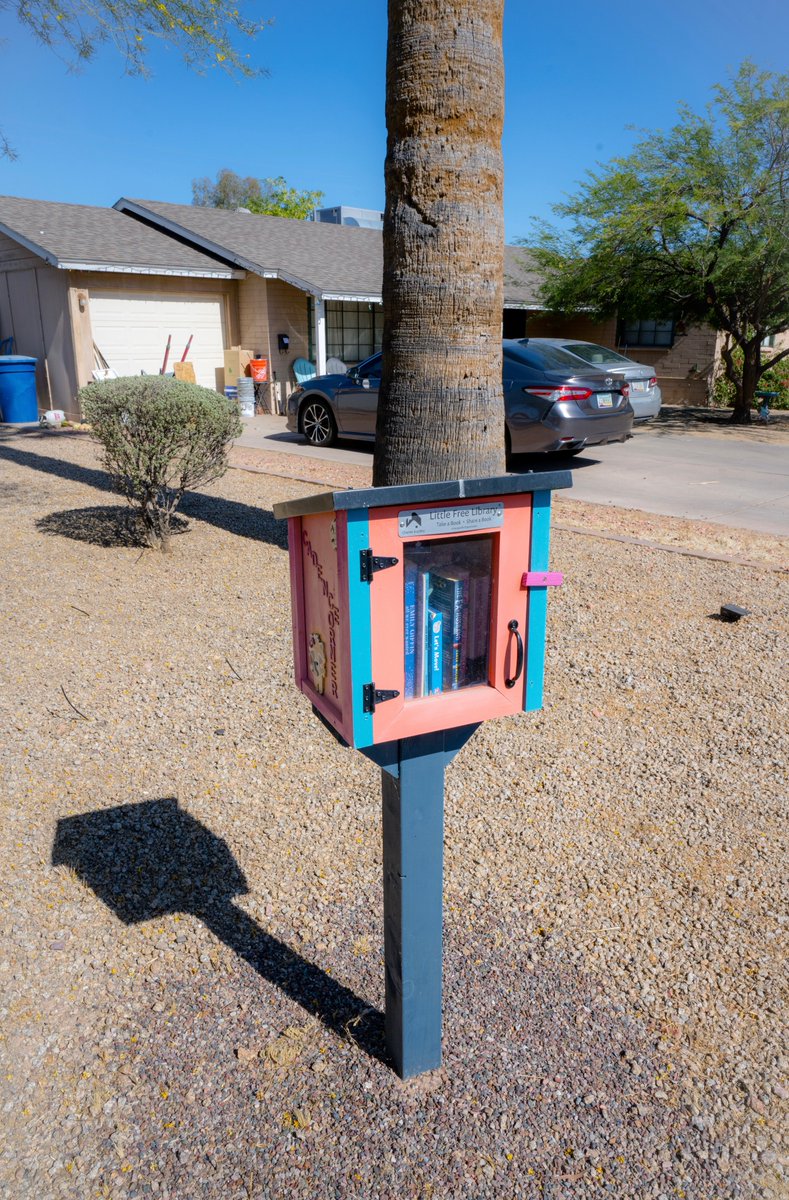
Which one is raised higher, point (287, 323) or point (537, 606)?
point (287, 323)

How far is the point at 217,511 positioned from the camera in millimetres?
8766

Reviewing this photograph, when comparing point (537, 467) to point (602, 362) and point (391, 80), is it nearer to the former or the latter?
point (602, 362)

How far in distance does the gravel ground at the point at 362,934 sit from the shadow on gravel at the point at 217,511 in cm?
250

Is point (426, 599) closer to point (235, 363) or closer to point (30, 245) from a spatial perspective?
point (30, 245)

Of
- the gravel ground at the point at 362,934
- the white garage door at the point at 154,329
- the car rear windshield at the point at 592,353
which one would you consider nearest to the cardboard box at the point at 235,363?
the white garage door at the point at 154,329

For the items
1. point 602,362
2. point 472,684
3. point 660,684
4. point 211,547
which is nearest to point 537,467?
point 602,362

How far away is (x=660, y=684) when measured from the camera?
4.90 metres

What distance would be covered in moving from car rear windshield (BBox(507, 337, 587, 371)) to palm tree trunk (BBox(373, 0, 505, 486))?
7875 mm

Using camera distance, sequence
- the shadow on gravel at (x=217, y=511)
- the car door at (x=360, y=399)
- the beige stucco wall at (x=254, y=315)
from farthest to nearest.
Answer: the beige stucco wall at (x=254, y=315) < the car door at (x=360, y=399) < the shadow on gravel at (x=217, y=511)

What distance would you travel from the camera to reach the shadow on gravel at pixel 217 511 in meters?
7.91

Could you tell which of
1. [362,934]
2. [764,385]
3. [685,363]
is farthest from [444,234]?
[764,385]

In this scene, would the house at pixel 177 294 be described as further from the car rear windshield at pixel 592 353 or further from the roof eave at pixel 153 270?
the car rear windshield at pixel 592 353

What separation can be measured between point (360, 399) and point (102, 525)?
214 inches

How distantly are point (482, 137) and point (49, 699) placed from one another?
338 centimetres
